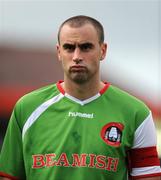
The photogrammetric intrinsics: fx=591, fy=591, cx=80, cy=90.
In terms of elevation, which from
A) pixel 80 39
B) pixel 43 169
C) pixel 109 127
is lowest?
pixel 43 169

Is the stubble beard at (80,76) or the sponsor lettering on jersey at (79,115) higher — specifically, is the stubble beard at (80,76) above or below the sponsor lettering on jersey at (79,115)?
above

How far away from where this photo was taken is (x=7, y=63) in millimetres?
8711

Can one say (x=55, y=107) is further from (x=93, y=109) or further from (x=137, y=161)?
(x=137, y=161)

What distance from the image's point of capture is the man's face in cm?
307

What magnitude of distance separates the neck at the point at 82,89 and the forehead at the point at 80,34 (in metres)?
0.22

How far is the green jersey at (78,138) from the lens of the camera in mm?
3104

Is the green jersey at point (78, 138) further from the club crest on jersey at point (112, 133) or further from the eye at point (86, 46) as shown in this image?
the eye at point (86, 46)

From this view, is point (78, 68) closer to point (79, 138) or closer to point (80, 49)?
point (80, 49)

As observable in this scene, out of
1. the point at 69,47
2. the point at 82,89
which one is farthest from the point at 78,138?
the point at 69,47

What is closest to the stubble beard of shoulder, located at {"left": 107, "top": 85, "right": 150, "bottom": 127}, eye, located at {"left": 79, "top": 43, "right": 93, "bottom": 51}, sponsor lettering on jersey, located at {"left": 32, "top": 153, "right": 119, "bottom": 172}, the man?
the man

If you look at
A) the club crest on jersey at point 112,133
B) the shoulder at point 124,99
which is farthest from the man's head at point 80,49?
the club crest on jersey at point 112,133

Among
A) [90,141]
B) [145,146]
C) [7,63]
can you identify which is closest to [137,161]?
[145,146]

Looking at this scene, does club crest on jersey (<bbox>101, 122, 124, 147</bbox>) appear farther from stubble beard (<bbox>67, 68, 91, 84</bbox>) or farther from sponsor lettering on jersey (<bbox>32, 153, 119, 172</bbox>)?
stubble beard (<bbox>67, 68, 91, 84</bbox>)

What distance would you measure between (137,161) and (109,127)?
0.24m
